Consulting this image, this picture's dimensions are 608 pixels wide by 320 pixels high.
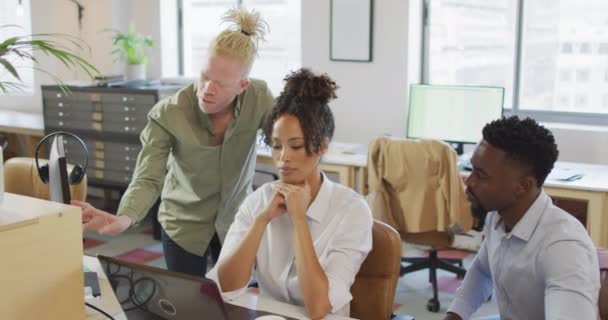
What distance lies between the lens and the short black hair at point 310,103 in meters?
1.94

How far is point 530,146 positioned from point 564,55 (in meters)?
2.82

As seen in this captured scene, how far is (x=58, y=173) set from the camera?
1.79 m

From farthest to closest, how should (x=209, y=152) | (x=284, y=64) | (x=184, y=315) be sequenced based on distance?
(x=284, y=64) → (x=209, y=152) → (x=184, y=315)

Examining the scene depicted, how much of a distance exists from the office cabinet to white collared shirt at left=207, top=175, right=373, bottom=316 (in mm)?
3051

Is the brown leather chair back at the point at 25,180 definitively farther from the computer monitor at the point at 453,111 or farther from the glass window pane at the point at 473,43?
the glass window pane at the point at 473,43

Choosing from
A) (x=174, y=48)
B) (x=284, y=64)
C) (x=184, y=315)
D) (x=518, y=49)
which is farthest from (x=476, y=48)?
(x=184, y=315)

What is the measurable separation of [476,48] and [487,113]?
0.71m

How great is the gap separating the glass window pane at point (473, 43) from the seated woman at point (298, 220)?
A: 280 cm

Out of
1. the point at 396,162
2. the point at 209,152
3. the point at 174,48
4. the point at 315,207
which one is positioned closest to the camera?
the point at 315,207

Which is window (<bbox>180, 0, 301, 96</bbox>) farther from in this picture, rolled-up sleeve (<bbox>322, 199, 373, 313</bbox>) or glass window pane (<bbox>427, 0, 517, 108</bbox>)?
rolled-up sleeve (<bbox>322, 199, 373, 313</bbox>)

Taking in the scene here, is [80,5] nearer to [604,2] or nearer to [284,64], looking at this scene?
[284,64]

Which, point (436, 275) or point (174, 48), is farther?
point (174, 48)

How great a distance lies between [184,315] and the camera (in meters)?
1.48

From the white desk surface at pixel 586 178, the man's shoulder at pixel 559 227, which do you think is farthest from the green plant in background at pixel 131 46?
the man's shoulder at pixel 559 227
